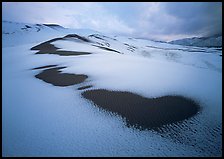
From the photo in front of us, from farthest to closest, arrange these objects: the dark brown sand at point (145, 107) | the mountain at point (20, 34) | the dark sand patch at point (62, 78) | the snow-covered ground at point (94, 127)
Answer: the mountain at point (20, 34) → the dark sand patch at point (62, 78) → the dark brown sand at point (145, 107) → the snow-covered ground at point (94, 127)

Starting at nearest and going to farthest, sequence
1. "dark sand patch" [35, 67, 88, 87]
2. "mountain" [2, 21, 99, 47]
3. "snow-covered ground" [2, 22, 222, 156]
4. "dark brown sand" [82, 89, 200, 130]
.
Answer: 1. "snow-covered ground" [2, 22, 222, 156]
2. "dark brown sand" [82, 89, 200, 130]
3. "dark sand patch" [35, 67, 88, 87]
4. "mountain" [2, 21, 99, 47]

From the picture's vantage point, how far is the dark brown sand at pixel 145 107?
2.71 m

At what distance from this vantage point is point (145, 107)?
3.14 meters

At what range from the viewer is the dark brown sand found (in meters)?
2.71

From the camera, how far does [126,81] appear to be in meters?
4.53

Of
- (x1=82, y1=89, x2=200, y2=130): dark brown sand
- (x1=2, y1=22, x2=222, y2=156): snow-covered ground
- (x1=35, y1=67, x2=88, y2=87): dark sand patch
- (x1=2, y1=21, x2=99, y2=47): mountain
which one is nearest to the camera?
(x1=2, y1=22, x2=222, y2=156): snow-covered ground

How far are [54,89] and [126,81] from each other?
210 cm

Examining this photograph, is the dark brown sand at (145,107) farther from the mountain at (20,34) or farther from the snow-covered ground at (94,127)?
the mountain at (20,34)

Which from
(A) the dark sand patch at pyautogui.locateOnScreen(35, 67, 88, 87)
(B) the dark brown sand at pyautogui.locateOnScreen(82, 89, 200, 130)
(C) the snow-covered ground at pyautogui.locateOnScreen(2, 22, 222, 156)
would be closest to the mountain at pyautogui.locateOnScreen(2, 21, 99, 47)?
(A) the dark sand patch at pyautogui.locateOnScreen(35, 67, 88, 87)

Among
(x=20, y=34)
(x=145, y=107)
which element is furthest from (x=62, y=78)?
(x=20, y=34)

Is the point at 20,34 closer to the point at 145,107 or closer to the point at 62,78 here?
the point at 62,78

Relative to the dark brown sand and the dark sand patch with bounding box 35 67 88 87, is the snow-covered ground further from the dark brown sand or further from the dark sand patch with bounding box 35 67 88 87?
the dark sand patch with bounding box 35 67 88 87

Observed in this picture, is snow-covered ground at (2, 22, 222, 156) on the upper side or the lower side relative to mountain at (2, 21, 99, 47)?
lower

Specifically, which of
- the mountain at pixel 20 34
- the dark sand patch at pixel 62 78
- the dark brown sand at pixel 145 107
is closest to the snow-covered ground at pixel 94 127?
the dark brown sand at pixel 145 107
